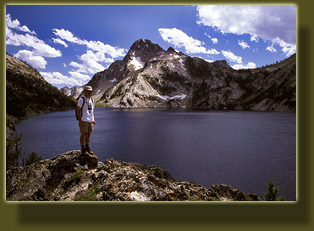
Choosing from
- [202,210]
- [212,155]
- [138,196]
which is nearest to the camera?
[202,210]

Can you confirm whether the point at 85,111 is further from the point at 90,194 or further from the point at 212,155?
the point at 212,155

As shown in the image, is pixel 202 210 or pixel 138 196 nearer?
pixel 202 210

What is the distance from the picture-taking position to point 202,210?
6852 mm

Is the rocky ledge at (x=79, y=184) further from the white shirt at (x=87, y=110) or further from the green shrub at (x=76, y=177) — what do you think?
the white shirt at (x=87, y=110)

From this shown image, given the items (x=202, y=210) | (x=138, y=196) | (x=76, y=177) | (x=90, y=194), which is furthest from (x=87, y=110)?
(x=202, y=210)

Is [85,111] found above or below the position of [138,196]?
above

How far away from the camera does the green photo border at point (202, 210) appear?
6.59 metres

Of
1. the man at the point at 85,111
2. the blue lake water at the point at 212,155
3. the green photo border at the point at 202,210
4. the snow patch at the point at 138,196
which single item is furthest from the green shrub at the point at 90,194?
the blue lake water at the point at 212,155

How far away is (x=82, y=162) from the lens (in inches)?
436

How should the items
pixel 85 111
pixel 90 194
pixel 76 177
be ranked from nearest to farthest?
pixel 90 194 < pixel 85 111 < pixel 76 177

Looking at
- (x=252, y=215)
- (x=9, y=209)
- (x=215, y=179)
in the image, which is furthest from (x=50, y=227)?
(x=215, y=179)

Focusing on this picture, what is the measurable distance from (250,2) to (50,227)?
415 inches

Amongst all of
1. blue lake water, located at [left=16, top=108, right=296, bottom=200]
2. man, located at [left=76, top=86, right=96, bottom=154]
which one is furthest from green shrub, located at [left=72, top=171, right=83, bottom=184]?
blue lake water, located at [left=16, top=108, right=296, bottom=200]

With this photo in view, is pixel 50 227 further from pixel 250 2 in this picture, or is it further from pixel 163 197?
pixel 250 2
